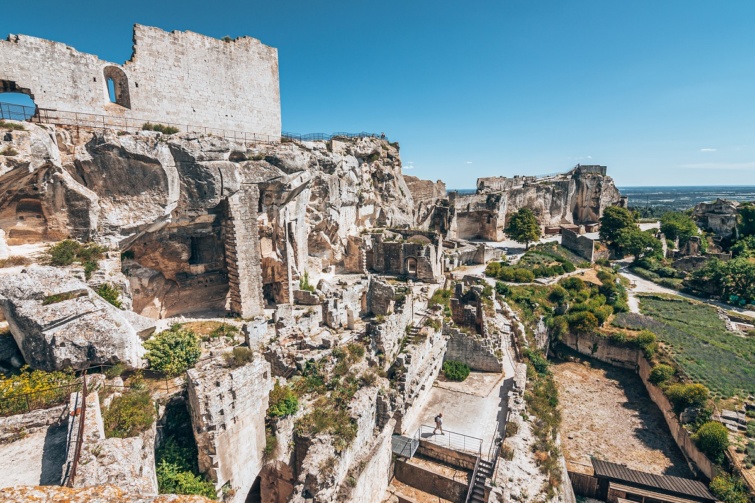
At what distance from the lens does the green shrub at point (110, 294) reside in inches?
500

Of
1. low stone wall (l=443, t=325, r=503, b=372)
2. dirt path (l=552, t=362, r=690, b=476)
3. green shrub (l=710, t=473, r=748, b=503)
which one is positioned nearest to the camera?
green shrub (l=710, t=473, r=748, b=503)

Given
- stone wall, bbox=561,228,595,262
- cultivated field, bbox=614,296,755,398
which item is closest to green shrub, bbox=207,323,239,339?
cultivated field, bbox=614,296,755,398

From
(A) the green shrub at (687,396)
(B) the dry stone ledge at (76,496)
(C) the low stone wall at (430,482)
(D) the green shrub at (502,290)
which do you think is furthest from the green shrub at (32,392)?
(D) the green shrub at (502,290)

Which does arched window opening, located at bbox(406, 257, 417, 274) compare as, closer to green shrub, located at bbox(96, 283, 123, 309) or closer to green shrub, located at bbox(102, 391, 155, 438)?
green shrub, located at bbox(96, 283, 123, 309)

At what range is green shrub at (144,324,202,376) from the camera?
10.9m

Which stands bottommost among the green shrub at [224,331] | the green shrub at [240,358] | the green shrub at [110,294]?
the green shrub at [224,331]

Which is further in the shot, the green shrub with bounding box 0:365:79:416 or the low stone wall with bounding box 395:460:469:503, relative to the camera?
the low stone wall with bounding box 395:460:469:503

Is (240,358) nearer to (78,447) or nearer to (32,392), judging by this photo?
(78,447)

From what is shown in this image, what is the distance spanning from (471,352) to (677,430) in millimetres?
9273

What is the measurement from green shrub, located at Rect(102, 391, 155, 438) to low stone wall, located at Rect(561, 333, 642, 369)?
76.0ft

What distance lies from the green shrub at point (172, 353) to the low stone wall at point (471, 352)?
421 inches

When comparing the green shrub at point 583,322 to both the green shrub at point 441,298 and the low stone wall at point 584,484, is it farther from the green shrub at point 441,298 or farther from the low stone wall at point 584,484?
the low stone wall at point 584,484

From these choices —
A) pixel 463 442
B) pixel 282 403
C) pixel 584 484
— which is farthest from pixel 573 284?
pixel 282 403

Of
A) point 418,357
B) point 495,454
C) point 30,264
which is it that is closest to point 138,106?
point 30,264
